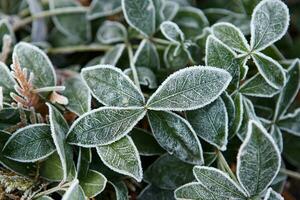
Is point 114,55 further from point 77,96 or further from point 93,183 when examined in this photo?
point 93,183

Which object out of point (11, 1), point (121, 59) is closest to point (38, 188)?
point (121, 59)

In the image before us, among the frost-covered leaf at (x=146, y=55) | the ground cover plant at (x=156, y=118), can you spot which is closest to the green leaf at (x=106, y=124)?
the ground cover plant at (x=156, y=118)

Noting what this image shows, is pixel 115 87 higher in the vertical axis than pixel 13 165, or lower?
higher

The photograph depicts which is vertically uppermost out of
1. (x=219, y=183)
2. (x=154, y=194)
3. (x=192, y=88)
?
(x=192, y=88)

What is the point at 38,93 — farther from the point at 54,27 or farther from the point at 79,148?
the point at 54,27

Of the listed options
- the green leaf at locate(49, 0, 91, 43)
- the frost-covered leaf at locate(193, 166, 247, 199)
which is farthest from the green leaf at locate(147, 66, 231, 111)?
the green leaf at locate(49, 0, 91, 43)

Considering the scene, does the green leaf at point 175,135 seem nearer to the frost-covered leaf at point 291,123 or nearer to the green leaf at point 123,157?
the green leaf at point 123,157

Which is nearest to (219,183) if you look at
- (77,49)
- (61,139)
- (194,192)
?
(194,192)
